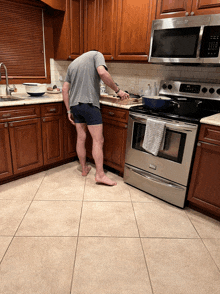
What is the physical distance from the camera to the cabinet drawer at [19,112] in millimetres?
2166

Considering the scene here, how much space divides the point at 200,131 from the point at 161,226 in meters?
0.87

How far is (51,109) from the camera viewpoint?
2547 millimetres

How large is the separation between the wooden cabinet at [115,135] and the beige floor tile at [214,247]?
119 centimetres

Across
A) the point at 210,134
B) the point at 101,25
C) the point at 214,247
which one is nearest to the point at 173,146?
the point at 210,134

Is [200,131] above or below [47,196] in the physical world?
above

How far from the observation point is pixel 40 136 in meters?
2.54

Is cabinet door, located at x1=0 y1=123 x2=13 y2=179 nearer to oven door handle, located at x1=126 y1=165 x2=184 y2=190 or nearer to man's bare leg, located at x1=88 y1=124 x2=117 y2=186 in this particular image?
man's bare leg, located at x1=88 y1=124 x2=117 y2=186

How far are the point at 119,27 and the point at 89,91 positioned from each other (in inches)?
→ 39.3

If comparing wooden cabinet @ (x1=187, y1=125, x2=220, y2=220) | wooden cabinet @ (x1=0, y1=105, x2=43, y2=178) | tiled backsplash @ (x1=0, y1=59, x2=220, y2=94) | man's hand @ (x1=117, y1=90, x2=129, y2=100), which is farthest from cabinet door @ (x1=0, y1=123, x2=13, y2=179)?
wooden cabinet @ (x1=187, y1=125, x2=220, y2=220)

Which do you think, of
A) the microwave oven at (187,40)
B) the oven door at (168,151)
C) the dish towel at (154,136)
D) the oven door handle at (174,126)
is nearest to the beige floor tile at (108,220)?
the oven door at (168,151)

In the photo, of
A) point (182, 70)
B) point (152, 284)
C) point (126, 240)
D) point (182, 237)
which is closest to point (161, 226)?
point (182, 237)

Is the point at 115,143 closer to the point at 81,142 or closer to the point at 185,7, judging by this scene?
the point at 81,142

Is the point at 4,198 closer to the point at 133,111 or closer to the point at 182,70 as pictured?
the point at 133,111

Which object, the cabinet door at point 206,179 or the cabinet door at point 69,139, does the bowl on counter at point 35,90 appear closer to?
the cabinet door at point 69,139
